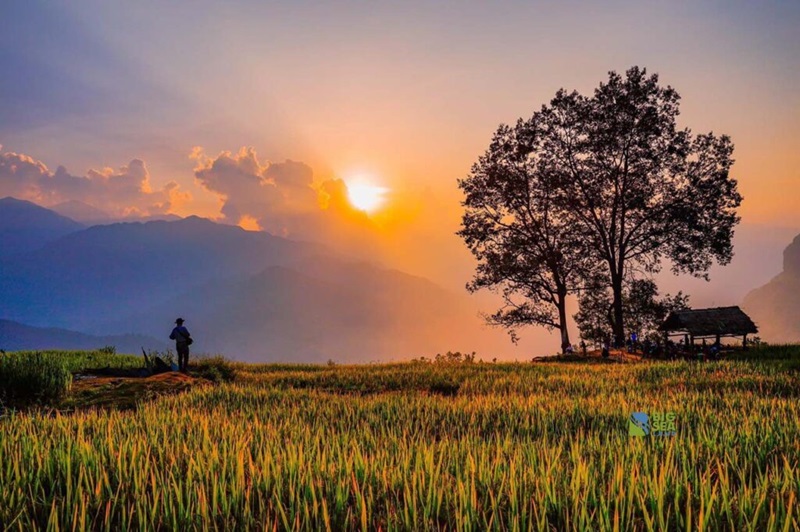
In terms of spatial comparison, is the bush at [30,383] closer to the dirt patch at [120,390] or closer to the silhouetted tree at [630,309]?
the dirt patch at [120,390]

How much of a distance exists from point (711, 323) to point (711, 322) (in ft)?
0.27

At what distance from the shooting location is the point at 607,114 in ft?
103

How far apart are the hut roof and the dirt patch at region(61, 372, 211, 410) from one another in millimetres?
29420

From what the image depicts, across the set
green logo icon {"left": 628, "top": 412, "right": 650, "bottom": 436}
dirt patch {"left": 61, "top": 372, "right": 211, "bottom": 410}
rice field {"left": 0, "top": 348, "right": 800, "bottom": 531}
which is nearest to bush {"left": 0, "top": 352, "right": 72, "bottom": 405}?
dirt patch {"left": 61, "top": 372, "right": 211, "bottom": 410}

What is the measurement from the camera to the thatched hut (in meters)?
31.2

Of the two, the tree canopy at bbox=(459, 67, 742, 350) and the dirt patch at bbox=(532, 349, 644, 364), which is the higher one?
the tree canopy at bbox=(459, 67, 742, 350)

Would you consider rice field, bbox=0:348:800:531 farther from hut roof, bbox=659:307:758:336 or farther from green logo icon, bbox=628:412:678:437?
hut roof, bbox=659:307:758:336

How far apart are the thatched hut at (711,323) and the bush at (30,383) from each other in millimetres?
32720

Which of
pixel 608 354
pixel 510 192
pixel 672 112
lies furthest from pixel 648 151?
pixel 608 354

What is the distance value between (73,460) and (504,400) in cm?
738

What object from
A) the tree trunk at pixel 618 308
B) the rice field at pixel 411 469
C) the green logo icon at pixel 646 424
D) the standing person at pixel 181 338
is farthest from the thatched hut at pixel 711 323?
the green logo icon at pixel 646 424

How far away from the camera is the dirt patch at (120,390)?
11031 mm

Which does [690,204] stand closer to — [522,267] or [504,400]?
[522,267]

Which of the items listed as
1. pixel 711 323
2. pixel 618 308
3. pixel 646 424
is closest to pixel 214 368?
pixel 646 424
